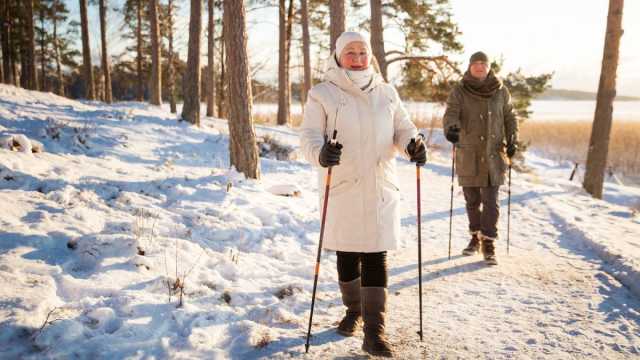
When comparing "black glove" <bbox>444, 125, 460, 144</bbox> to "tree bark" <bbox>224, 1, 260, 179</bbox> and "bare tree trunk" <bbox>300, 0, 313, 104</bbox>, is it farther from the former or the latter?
"bare tree trunk" <bbox>300, 0, 313, 104</bbox>

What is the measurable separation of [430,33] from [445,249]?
10891 millimetres

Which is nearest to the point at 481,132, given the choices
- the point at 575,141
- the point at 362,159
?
the point at 362,159

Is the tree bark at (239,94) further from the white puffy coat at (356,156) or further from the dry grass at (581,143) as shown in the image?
the dry grass at (581,143)

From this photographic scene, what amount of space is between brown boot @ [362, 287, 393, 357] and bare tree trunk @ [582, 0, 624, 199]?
9.22 meters

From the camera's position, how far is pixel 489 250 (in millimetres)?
5160

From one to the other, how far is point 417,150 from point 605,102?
29.5ft

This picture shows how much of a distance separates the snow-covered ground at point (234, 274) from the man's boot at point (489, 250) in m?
0.12

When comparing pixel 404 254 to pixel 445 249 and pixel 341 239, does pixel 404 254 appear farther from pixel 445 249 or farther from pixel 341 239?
pixel 341 239

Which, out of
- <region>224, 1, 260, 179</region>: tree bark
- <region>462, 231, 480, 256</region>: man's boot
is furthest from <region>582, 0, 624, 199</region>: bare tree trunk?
<region>224, 1, 260, 179</region>: tree bark

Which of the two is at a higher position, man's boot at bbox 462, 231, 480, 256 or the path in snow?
man's boot at bbox 462, 231, 480, 256

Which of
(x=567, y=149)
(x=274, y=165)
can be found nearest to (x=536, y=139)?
(x=567, y=149)

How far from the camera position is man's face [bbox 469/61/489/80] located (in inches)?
199

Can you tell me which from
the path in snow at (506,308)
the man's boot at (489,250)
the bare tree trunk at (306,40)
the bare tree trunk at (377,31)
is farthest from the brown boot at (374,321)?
the bare tree trunk at (306,40)

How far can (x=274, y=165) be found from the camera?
958 cm
